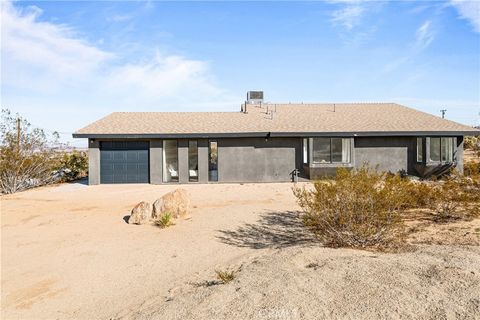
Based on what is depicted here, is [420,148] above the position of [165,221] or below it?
above

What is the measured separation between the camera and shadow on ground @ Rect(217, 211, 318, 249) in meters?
7.55

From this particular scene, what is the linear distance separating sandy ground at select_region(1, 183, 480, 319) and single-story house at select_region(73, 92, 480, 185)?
24.0 feet

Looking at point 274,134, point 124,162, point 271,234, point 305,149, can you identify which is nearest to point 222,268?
point 271,234

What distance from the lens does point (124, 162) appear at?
18.5m

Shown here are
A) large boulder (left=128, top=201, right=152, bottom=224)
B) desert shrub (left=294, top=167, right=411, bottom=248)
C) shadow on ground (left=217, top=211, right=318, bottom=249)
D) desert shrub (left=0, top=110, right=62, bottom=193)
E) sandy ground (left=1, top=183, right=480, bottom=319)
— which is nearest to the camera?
sandy ground (left=1, top=183, right=480, bottom=319)

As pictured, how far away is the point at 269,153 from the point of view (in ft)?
60.0

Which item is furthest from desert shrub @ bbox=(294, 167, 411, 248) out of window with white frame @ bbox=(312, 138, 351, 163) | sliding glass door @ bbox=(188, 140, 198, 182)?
sliding glass door @ bbox=(188, 140, 198, 182)

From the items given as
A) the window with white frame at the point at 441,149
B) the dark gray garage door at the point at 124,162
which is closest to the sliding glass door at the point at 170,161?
the dark gray garage door at the point at 124,162

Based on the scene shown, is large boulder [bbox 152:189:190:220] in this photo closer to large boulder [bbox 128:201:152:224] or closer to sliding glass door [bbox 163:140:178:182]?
large boulder [bbox 128:201:152:224]

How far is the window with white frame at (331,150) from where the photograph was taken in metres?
17.6

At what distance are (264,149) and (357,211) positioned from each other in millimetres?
11774

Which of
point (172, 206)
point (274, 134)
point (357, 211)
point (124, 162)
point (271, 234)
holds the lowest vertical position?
point (271, 234)

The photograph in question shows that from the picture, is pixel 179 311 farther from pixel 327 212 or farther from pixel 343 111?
pixel 343 111

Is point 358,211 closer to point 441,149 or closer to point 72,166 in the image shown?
point 441,149
